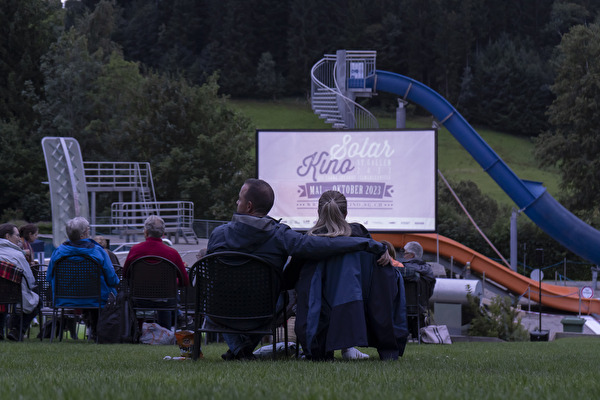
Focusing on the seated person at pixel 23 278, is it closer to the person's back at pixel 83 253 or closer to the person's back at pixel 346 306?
the person's back at pixel 83 253

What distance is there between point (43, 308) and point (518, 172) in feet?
189

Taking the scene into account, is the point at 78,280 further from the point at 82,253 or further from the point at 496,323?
the point at 496,323

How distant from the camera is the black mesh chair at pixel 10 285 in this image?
8.22 meters

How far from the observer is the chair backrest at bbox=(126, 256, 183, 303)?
8.27 metres

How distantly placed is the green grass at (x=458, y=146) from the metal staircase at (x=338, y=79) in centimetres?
Result: 3122

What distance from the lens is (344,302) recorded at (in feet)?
18.1

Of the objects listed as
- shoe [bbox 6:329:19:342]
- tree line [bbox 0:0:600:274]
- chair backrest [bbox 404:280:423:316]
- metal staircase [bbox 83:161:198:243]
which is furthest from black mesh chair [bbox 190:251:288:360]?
tree line [bbox 0:0:600:274]

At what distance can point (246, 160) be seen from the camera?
4062 cm

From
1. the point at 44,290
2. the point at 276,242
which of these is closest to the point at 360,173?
the point at 44,290

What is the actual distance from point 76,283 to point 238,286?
3510 mm

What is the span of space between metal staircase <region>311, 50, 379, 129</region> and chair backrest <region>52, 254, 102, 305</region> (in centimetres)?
1880

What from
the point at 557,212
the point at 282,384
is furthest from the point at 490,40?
the point at 282,384

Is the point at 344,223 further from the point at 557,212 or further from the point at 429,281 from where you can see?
the point at 557,212

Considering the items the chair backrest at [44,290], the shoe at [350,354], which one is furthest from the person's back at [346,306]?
the chair backrest at [44,290]
